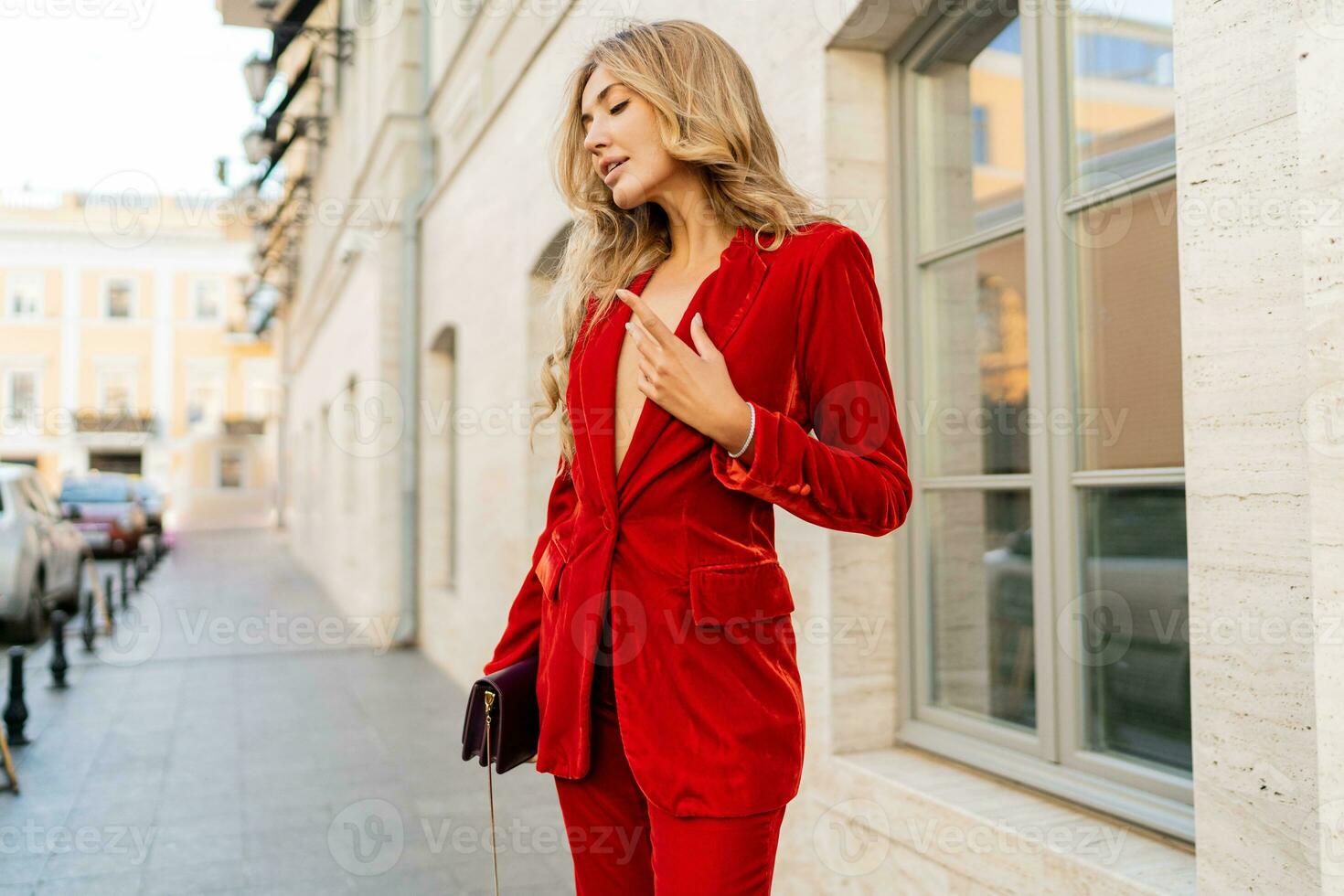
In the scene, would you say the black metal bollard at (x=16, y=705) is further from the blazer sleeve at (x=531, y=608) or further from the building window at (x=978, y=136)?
the building window at (x=978, y=136)

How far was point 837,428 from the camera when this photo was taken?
5.30 ft

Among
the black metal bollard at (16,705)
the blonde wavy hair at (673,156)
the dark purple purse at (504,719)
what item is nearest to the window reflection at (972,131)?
the blonde wavy hair at (673,156)

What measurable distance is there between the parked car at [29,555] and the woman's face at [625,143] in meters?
9.64

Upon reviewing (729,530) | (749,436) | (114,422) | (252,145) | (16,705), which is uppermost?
(252,145)

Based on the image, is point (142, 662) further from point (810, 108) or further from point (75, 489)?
point (75, 489)

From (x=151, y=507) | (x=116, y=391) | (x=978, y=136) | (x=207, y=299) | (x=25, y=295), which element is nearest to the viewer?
(x=978, y=136)

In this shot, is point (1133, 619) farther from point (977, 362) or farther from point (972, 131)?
point (972, 131)

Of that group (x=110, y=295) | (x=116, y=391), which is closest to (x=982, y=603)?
(x=110, y=295)

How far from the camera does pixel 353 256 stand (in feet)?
42.6

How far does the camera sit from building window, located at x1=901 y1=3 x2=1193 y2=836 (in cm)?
285

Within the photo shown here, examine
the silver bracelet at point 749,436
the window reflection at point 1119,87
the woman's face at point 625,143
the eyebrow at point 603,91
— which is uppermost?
the window reflection at point 1119,87

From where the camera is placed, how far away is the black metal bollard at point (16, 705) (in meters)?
6.20

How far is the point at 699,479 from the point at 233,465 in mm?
46110

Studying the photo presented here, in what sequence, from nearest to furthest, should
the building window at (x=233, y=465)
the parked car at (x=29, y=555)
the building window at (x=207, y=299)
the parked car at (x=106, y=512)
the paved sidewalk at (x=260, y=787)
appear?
the paved sidewalk at (x=260, y=787)
the parked car at (x=29, y=555)
the parked car at (x=106, y=512)
the building window at (x=207, y=299)
the building window at (x=233, y=465)
